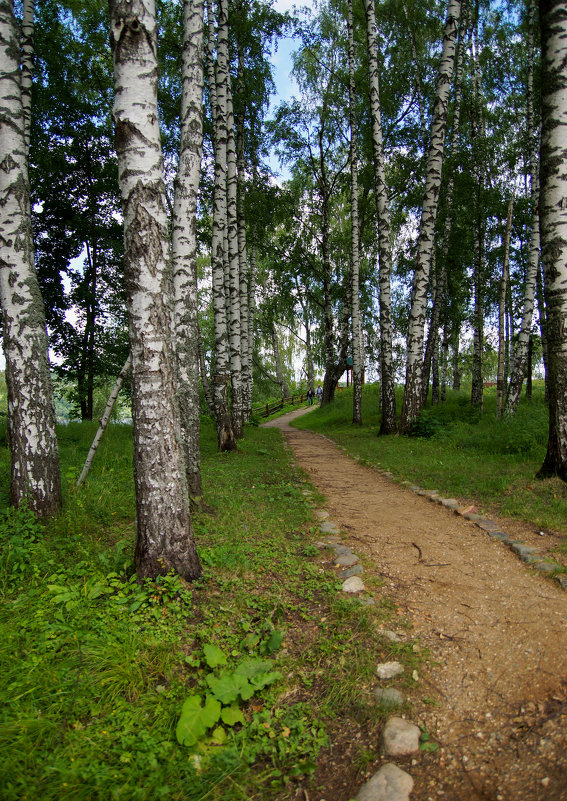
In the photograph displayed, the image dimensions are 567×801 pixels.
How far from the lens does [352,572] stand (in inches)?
134

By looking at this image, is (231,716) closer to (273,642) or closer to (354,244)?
(273,642)

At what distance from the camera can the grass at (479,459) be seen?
16.0ft

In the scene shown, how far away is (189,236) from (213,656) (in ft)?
15.5

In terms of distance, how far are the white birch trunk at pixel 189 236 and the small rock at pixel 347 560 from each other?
2.15 metres

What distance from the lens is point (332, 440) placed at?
1231 centimetres

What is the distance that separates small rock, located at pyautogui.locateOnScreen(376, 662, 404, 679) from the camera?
227 cm

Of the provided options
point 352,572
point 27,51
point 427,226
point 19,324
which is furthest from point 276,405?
point 352,572

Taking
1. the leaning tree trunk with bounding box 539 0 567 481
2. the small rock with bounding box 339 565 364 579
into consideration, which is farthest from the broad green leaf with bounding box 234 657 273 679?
the leaning tree trunk with bounding box 539 0 567 481

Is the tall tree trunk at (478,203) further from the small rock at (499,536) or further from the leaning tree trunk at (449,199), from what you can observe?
the small rock at (499,536)

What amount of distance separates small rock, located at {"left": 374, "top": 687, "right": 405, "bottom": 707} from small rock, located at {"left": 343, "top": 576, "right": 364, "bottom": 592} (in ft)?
3.20

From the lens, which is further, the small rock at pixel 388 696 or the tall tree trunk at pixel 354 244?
the tall tree trunk at pixel 354 244

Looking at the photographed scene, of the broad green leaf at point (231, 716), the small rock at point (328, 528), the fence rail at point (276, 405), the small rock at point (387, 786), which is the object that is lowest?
the small rock at point (387, 786)

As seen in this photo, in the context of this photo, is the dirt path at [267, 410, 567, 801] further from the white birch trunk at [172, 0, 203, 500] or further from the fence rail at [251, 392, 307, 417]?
the fence rail at [251, 392, 307, 417]

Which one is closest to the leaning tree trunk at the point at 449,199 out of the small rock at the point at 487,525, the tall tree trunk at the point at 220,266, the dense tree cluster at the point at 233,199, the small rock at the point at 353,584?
the dense tree cluster at the point at 233,199
